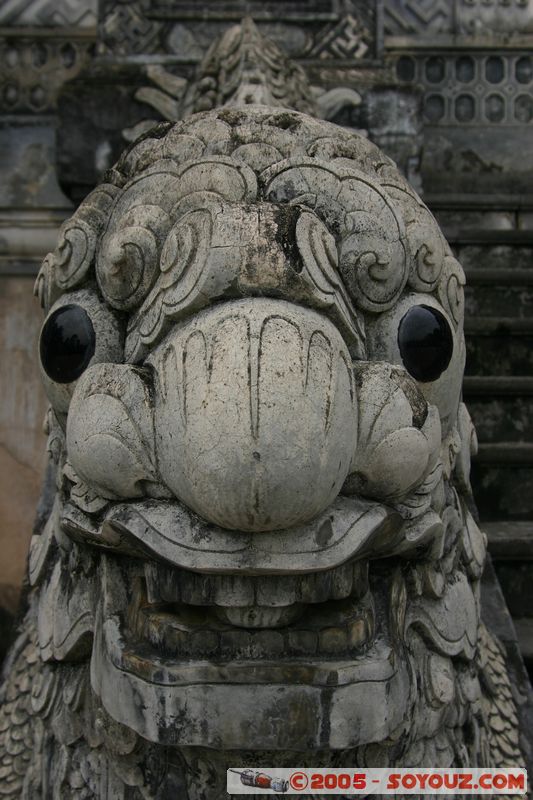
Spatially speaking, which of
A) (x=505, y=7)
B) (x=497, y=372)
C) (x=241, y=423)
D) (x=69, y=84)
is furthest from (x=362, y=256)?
(x=505, y=7)

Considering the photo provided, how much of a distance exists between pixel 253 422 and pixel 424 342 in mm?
433

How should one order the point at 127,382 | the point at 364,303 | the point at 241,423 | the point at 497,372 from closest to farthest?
the point at 241,423 < the point at 127,382 < the point at 364,303 < the point at 497,372

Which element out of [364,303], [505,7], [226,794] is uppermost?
[505,7]

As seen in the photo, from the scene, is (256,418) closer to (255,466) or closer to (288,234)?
(255,466)

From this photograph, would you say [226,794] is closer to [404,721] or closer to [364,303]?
[404,721]

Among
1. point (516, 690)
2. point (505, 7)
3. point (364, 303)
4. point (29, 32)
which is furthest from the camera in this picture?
point (505, 7)

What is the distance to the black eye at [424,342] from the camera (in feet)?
4.65

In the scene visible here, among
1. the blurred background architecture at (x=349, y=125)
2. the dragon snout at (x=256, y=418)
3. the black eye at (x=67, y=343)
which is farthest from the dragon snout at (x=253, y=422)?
the blurred background architecture at (x=349, y=125)

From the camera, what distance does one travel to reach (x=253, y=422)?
1.13 m

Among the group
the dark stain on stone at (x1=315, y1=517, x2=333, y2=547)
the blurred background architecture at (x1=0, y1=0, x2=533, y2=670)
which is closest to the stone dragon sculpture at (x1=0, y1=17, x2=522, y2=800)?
the dark stain on stone at (x1=315, y1=517, x2=333, y2=547)

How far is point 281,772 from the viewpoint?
1.31 metres

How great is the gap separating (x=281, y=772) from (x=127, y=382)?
2.19 feet

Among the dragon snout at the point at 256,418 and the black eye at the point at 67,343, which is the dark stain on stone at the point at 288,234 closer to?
the dragon snout at the point at 256,418

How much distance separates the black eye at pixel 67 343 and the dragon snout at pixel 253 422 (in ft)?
0.37
